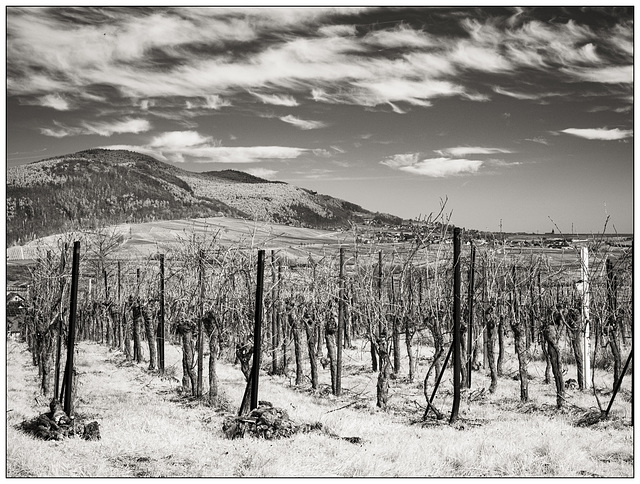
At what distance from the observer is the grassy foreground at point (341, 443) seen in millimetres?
6992

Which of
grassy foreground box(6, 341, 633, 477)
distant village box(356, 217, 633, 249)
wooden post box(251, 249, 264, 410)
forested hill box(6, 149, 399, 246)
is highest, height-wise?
forested hill box(6, 149, 399, 246)

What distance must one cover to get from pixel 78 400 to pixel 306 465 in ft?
25.7

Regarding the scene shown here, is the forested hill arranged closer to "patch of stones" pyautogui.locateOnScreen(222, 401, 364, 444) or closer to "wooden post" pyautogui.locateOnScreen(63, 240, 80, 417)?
"wooden post" pyautogui.locateOnScreen(63, 240, 80, 417)

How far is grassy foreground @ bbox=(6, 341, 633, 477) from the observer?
699cm

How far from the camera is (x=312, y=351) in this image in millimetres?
16422

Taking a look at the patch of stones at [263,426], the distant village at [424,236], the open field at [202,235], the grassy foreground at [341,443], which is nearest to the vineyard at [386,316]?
the distant village at [424,236]

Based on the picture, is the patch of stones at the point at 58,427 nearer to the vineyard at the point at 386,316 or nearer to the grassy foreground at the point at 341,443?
the grassy foreground at the point at 341,443

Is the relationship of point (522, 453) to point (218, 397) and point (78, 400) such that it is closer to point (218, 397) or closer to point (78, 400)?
point (218, 397)

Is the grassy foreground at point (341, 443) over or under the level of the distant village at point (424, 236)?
under

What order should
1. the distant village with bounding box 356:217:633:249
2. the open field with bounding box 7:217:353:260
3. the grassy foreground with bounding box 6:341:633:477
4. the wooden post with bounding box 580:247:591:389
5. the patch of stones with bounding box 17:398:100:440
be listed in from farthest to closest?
the open field with bounding box 7:217:353:260 → the wooden post with bounding box 580:247:591:389 → the distant village with bounding box 356:217:633:249 → the patch of stones with bounding box 17:398:100:440 → the grassy foreground with bounding box 6:341:633:477

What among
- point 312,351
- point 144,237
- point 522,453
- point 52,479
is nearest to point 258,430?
point 52,479

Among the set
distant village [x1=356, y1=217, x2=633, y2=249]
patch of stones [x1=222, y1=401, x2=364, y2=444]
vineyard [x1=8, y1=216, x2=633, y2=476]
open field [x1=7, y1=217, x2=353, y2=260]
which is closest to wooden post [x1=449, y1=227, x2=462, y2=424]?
vineyard [x1=8, y1=216, x2=633, y2=476]

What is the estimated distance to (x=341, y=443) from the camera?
27.6 ft

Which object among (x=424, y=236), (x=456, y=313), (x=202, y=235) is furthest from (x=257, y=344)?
(x=202, y=235)
